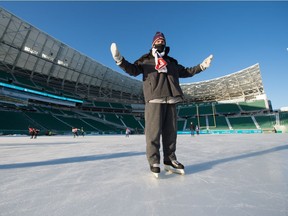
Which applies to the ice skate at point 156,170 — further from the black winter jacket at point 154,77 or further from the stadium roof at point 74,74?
the stadium roof at point 74,74

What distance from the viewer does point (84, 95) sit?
3228 centimetres

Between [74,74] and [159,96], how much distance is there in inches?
1154

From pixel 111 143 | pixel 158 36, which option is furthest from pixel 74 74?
pixel 158 36

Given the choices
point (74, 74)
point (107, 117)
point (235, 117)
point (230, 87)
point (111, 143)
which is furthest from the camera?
point (230, 87)

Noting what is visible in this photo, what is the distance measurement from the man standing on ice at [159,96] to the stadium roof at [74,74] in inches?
877

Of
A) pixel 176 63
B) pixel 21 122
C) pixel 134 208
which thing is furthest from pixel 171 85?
pixel 21 122

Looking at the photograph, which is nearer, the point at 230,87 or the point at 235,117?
the point at 235,117

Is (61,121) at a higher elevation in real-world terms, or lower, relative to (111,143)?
higher

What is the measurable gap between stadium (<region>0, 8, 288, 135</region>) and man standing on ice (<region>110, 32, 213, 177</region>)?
2112cm

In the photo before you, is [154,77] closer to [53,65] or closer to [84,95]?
[53,65]

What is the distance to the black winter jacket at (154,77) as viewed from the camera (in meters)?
1.78

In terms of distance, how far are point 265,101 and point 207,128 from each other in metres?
12.3

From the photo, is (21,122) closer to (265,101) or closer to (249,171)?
(249,171)

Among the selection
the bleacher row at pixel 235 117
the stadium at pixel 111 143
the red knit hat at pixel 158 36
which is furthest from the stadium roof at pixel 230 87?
the red knit hat at pixel 158 36
